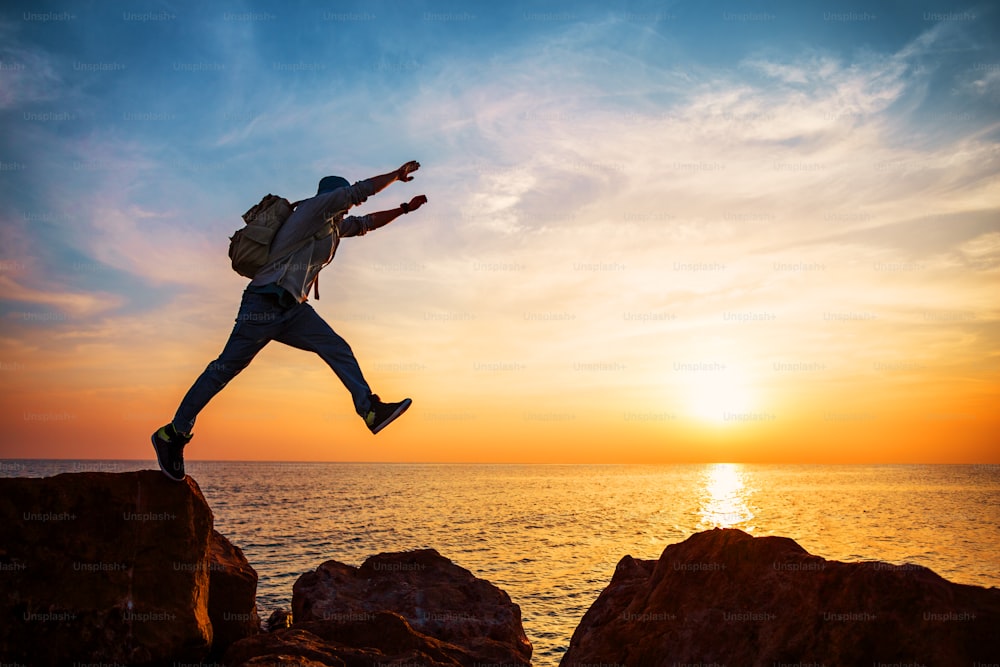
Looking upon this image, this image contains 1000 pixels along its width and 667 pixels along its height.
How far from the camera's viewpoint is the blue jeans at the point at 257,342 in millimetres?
5262

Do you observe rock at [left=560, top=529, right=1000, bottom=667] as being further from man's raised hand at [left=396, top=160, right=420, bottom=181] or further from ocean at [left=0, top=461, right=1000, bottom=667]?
ocean at [left=0, top=461, right=1000, bottom=667]

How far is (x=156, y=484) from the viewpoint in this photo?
235 inches

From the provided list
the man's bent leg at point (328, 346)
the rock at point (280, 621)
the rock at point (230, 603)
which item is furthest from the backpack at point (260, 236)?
the rock at point (280, 621)

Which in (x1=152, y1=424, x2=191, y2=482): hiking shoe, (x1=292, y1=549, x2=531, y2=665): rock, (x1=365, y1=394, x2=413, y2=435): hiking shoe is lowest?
(x1=292, y1=549, x2=531, y2=665): rock

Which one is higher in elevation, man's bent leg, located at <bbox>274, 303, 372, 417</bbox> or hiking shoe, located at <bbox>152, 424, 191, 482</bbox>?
man's bent leg, located at <bbox>274, 303, 372, 417</bbox>

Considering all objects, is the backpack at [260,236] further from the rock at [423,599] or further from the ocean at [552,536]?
the ocean at [552,536]

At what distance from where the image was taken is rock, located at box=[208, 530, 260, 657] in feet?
22.4

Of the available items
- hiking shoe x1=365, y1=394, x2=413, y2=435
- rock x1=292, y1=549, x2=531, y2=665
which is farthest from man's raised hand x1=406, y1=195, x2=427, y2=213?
rock x1=292, y1=549, x2=531, y2=665

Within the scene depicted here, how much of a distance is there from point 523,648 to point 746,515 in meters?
47.5

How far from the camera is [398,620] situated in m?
6.57

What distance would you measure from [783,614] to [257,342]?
4705 mm

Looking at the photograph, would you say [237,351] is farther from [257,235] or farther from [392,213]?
[392,213]

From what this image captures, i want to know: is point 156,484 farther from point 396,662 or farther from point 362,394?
point 396,662

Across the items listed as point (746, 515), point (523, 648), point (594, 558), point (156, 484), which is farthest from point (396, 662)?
point (746, 515)
